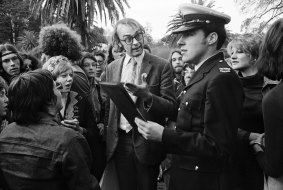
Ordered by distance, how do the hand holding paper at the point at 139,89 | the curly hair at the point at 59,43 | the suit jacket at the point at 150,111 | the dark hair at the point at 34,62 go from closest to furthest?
the hand holding paper at the point at 139,89
the suit jacket at the point at 150,111
the curly hair at the point at 59,43
the dark hair at the point at 34,62

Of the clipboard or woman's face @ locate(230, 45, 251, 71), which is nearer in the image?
the clipboard

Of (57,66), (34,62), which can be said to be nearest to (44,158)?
(57,66)

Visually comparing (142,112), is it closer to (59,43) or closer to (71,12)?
(59,43)

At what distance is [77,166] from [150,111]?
116 cm

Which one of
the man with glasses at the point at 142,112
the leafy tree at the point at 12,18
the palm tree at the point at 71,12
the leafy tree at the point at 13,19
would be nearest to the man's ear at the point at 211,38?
the man with glasses at the point at 142,112

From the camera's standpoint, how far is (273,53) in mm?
2111

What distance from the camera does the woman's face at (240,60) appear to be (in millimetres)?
3145

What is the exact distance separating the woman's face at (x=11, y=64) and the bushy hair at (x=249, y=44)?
2.52 metres

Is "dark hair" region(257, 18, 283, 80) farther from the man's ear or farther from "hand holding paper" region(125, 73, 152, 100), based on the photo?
"hand holding paper" region(125, 73, 152, 100)

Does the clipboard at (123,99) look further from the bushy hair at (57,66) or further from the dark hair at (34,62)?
the dark hair at (34,62)

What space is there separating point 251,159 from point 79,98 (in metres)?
1.66

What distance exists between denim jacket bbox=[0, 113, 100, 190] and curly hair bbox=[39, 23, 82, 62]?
73.8 inches

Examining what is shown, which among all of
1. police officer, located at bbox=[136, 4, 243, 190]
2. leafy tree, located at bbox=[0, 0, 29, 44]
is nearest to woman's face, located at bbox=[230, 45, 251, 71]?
police officer, located at bbox=[136, 4, 243, 190]

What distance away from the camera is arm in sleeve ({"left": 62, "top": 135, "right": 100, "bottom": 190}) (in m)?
1.91
